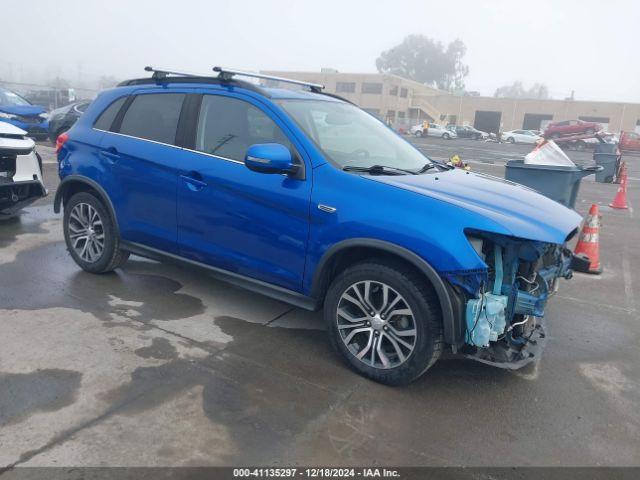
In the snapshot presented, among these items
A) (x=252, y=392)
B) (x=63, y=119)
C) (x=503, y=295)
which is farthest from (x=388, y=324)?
(x=63, y=119)

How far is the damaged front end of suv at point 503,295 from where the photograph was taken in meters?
3.15

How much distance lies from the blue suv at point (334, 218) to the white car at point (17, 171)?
186 centimetres

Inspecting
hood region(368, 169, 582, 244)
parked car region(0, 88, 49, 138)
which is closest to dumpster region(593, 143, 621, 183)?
hood region(368, 169, 582, 244)

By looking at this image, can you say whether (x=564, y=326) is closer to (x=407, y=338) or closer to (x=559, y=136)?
(x=407, y=338)

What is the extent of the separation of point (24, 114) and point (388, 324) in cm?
1492

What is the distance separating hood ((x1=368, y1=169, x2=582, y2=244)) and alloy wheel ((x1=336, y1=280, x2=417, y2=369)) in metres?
0.70

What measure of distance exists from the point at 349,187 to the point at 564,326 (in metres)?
2.59

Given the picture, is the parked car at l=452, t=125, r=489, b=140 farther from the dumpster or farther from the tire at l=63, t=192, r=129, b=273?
the tire at l=63, t=192, r=129, b=273

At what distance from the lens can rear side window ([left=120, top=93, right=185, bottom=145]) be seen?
446 cm

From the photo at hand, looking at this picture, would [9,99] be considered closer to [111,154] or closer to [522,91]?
[111,154]

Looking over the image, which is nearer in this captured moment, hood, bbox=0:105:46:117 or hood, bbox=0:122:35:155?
hood, bbox=0:122:35:155

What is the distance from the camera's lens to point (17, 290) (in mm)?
4695

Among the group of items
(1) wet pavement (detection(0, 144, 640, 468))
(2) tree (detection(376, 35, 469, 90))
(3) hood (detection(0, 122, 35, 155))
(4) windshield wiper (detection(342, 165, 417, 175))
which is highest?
(2) tree (detection(376, 35, 469, 90))

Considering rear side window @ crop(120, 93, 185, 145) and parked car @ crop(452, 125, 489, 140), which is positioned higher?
rear side window @ crop(120, 93, 185, 145)
